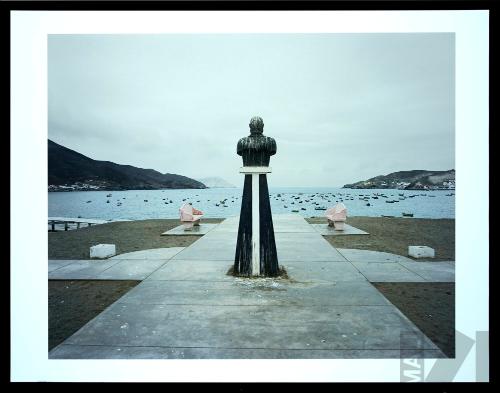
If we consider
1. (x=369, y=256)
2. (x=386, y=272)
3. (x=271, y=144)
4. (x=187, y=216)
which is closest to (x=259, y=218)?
(x=271, y=144)

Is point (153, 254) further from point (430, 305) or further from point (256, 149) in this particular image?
point (430, 305)

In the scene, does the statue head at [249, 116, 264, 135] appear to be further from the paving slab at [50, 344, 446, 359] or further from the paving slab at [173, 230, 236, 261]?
the paving slab at [50, 344, 446, 359]

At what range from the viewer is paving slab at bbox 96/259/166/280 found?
572 cm

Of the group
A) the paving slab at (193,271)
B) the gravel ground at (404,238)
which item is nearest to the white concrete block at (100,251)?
the paving slab at (193,271)

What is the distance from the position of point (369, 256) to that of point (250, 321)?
4299mm

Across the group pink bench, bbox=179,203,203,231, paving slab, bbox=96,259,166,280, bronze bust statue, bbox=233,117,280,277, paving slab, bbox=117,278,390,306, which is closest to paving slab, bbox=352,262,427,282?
paving slab, bbox=117,278,390,306

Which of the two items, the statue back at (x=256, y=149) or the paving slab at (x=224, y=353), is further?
the statue back at (x=256, y=149)

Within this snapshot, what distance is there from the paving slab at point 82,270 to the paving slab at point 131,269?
16 centimetres

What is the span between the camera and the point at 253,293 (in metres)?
4.73

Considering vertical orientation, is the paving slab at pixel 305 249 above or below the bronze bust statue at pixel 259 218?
below

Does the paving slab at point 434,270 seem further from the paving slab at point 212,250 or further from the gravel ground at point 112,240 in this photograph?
the gravel ground at point 112,240

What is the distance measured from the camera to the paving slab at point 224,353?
3225 mm
